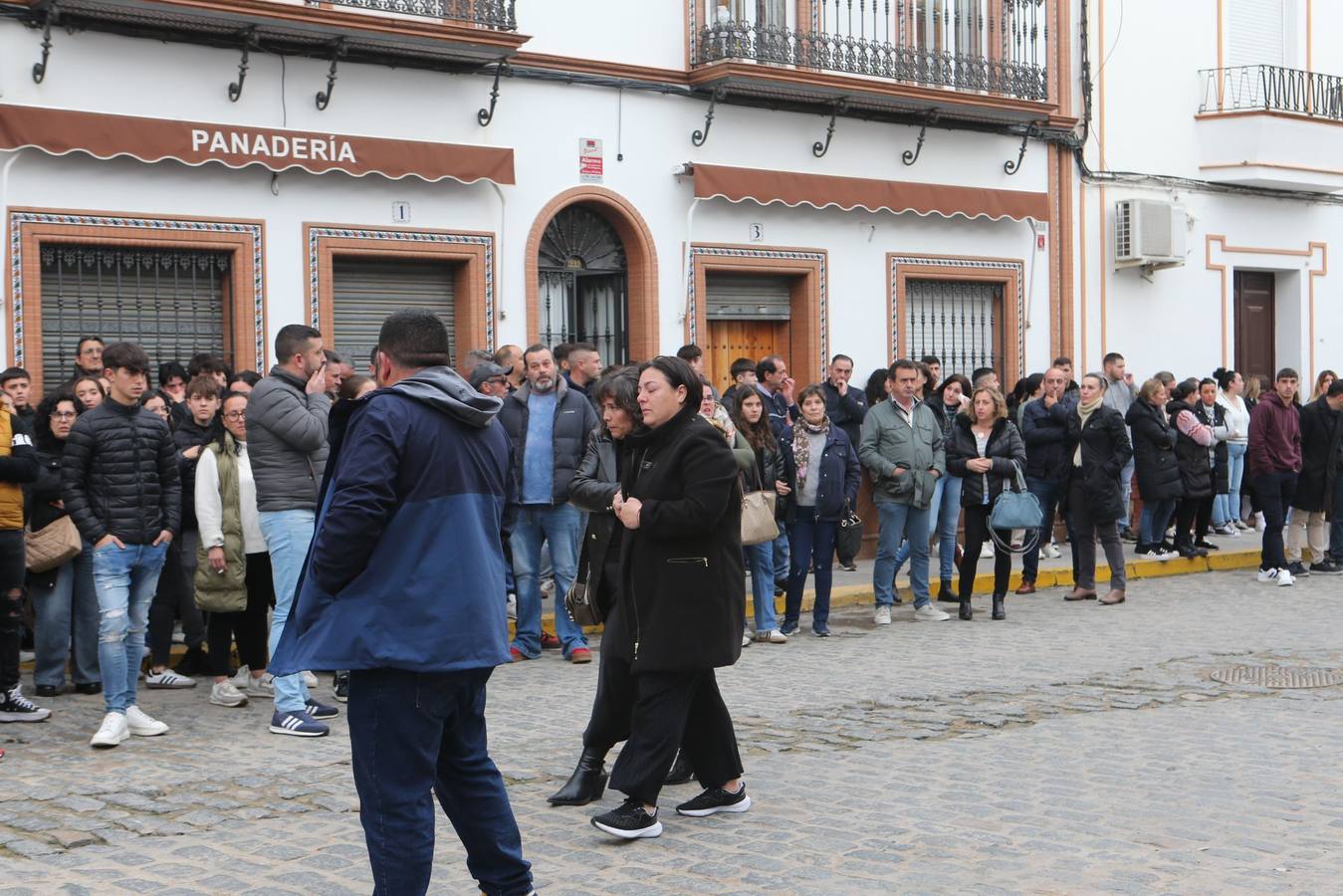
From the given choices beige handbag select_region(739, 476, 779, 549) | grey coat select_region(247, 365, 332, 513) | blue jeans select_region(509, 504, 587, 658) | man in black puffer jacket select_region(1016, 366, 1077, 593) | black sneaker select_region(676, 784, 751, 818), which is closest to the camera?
black sneaker select_region(676, 784, 751, 818)

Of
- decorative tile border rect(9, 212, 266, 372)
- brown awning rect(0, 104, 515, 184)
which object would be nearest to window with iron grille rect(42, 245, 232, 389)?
decorative tile border rect(9, 212, 266, 372)

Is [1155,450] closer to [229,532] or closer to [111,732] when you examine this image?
[229,532]

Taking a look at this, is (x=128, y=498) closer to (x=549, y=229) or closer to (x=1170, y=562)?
(x=549, y=229)

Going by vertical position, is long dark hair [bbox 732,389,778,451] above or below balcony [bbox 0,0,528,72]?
below

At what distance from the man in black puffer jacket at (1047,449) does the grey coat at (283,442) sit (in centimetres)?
748

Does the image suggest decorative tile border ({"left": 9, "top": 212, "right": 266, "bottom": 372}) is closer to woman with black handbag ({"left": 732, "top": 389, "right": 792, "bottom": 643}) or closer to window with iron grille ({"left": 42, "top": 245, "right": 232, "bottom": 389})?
window with iron grille ({"left": 42, "top": 245, "right": 232, "bottom": 389})

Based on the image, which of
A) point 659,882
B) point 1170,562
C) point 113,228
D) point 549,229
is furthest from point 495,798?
point 1170,562

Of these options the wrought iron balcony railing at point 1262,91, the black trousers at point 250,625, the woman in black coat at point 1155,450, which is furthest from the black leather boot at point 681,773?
the wrought iron balcony railing at point 1262,91

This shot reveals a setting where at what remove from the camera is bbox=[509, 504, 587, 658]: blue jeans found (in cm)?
1104

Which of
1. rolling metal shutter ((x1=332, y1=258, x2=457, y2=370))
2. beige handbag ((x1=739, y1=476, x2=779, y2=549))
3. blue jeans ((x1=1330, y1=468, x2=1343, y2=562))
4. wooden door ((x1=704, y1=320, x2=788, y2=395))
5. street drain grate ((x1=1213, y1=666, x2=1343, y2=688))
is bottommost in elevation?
street drain grate ((x1=1213, y1=666, x2=1343, y2=688))

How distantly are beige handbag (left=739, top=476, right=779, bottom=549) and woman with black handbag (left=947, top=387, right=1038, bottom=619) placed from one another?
109 inches

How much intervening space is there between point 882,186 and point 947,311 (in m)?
1.97

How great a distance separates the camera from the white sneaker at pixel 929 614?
12875 mm

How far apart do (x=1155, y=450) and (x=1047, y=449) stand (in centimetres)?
126
